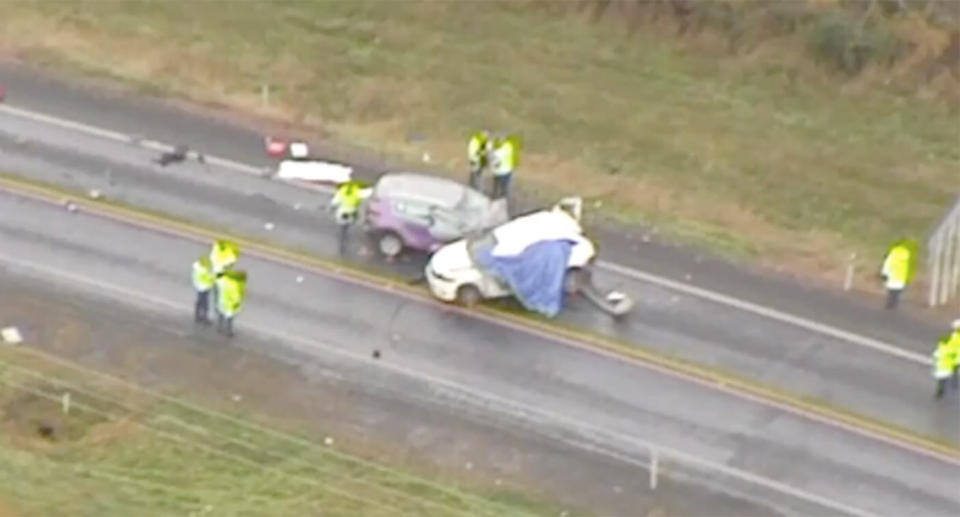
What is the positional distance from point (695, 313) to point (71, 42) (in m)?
14.6

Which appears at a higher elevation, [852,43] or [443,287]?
[852,43]

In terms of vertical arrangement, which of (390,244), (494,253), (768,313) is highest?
(494,253)

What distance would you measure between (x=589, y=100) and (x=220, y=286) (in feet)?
37.1

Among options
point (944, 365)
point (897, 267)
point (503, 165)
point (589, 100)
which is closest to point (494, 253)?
point (503, 165)

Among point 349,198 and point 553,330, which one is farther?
point 349,198

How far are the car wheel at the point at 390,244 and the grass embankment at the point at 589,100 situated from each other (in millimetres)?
3973

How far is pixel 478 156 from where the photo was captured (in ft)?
105

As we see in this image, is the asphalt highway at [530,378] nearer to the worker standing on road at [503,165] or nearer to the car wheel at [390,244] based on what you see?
the car wheel at [390,244]

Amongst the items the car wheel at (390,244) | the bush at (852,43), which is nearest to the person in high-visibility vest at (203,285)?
the car wheel at (390,244)

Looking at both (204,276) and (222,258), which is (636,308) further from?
(204,276)

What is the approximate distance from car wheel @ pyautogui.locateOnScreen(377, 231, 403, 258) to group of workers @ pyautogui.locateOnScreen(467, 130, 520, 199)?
268 centimetres

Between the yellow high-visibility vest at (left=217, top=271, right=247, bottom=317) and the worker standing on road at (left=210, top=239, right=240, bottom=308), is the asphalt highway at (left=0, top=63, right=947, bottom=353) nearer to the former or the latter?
the worker standing on road at (left=210, top=239, right=240, bottom=308)

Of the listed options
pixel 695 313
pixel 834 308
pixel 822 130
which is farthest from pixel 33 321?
pixel 822 130

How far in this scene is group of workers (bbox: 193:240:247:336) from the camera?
26.9 meters
